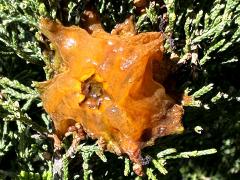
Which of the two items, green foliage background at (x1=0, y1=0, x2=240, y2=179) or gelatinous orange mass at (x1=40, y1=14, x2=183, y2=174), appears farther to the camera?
green foliage background at (x1=0, y1=0, x2=240, y2=179)

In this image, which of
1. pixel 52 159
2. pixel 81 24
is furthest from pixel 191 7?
pixel 52 159

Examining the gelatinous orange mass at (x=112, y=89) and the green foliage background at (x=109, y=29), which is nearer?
the gelatinous orange mass at (x=112, y=89)

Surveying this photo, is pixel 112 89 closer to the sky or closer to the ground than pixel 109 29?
closer to the ground

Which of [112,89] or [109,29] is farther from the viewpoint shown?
[109,29]
